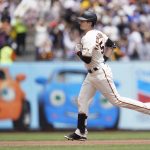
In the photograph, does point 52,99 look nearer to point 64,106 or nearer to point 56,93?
point 56,93

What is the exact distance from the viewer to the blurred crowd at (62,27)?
16.1 meters

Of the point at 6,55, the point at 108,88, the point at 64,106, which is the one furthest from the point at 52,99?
the point at 108,88

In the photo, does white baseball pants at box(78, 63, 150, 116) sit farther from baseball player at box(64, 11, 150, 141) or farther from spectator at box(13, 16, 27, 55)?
spectator at box(13, 16, 27, 55)

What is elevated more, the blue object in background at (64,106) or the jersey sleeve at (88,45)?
the jersey sleeve at (88,45)

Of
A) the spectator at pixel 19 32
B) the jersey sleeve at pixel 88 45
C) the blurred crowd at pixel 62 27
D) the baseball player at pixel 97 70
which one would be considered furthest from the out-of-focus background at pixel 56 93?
the jersey sleeve at pixel 88 45

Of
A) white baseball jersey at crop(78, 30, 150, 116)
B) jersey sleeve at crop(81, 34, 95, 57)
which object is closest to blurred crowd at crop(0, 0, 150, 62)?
white baseball jersey at crop(78, 30, 150, 116)

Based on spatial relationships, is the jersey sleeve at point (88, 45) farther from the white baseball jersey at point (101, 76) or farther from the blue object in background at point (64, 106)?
the blue object in background at point (64, 106)

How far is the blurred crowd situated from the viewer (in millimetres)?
16141

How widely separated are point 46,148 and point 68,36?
8.04m

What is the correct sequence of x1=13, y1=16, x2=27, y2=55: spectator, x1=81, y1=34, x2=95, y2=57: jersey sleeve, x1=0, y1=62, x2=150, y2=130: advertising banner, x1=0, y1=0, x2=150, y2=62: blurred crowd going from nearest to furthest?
1. x1=81, y1=34, x2=95, y2=57: jersey sleeve
2. x1=0, y1=62, x2=150, y2=130: advertising banner
3. x1=0, y1=0, x2=150, y2=62: blurred crowd
4. x1=13, y1=16, x2=27, y2=55: spectator

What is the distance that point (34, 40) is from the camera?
55.8ft

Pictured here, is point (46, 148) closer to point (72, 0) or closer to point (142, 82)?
point (142, 82)

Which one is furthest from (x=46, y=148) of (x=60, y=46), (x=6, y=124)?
(x=60, y=46)

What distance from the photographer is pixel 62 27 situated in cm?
1662
